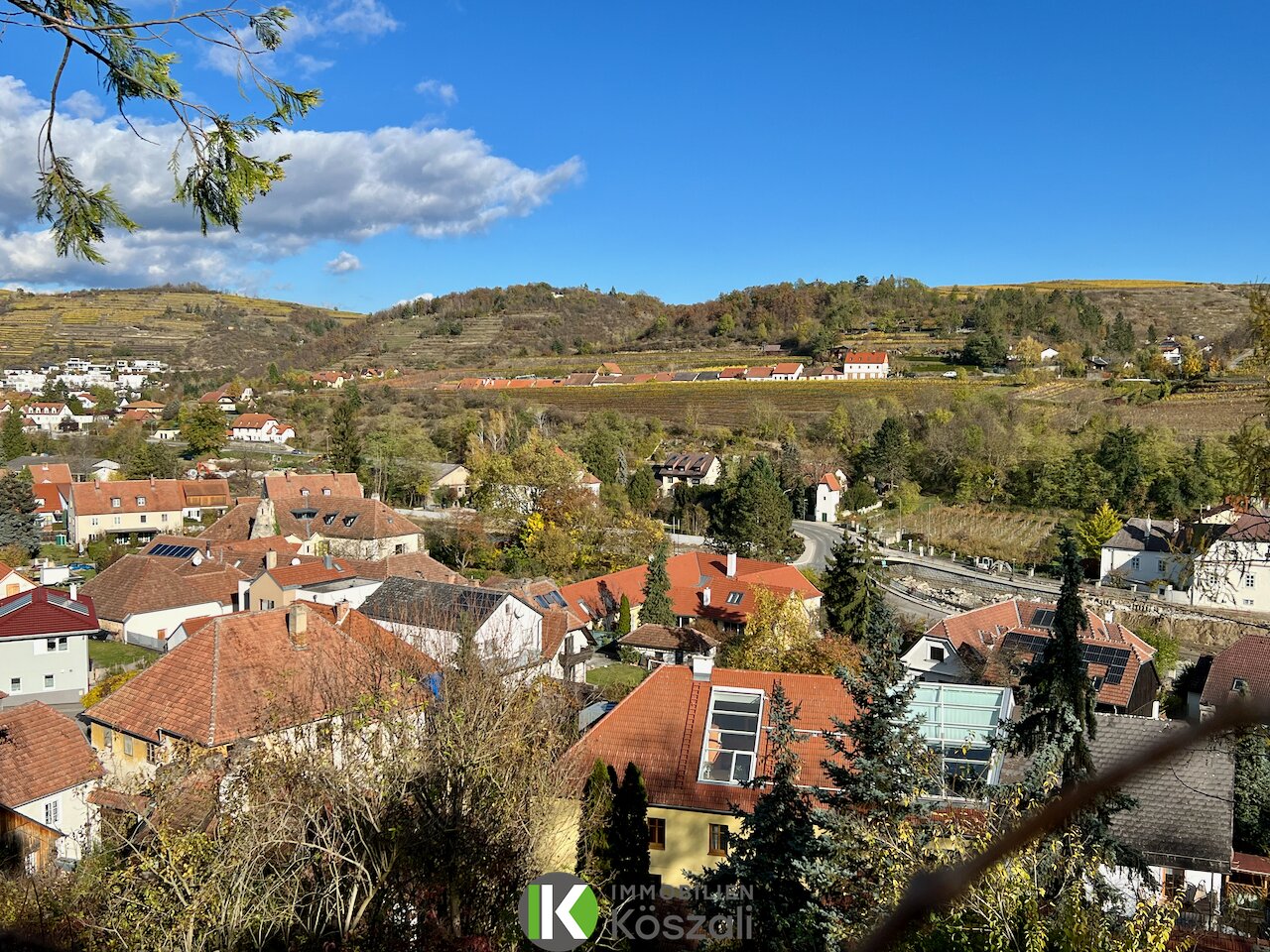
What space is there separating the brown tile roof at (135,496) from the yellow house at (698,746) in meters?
36.3

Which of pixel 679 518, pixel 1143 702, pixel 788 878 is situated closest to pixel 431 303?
pixel 679 518

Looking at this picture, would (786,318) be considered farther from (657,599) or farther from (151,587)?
(151,587)

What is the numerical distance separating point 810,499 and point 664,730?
117 feet

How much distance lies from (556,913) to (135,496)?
4237cm

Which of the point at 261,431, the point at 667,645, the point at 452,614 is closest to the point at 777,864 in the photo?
the point at 452,614

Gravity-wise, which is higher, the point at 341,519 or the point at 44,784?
the point at 341,519

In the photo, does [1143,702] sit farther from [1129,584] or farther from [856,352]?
[856,352]

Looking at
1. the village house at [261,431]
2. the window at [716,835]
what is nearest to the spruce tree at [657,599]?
the window at [716,835]

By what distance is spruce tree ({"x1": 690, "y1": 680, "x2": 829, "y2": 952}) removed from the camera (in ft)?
26.1

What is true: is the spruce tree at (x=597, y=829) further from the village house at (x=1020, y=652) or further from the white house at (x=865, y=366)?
the white house at (x=865, y=366)

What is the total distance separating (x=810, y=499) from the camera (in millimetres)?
47938

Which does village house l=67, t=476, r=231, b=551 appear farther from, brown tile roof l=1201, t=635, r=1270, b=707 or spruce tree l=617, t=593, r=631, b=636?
brown tile roof l=1201, t=635, r=1270, b=707

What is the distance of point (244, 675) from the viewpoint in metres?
14.9

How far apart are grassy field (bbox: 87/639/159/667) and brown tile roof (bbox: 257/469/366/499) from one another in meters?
12.4
